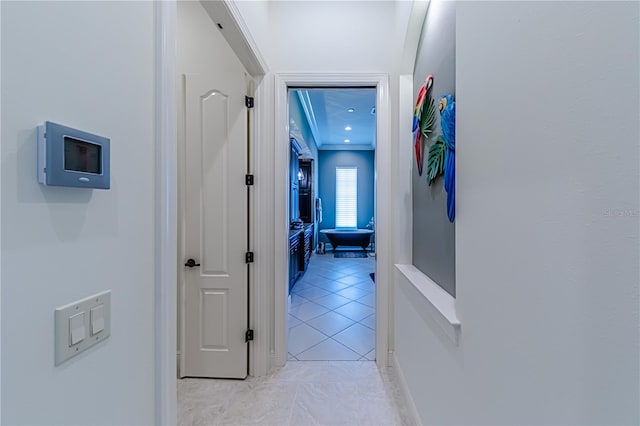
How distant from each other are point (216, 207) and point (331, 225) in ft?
22.4

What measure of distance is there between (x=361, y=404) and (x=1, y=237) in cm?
210

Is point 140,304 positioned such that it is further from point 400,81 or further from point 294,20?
point 294,20

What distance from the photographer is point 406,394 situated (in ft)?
6.21

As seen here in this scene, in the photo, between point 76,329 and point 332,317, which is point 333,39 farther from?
point 332,317

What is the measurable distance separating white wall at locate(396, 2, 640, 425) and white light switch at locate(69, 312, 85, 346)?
1050 mm

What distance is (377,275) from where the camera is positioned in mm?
2432

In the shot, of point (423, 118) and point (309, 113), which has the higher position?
point (309, 113)

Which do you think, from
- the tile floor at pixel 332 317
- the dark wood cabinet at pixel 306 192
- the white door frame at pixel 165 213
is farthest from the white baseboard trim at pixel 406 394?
the dark wood cabinet at pixel 306 192

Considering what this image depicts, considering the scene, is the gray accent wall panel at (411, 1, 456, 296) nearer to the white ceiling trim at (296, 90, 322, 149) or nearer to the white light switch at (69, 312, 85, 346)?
the white light switch at (69, 312, 85, 346)

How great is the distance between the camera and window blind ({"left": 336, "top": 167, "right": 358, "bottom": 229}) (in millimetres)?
8859

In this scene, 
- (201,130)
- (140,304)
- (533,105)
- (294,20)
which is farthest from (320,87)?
(140,304)

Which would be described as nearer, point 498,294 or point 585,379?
point 585,379

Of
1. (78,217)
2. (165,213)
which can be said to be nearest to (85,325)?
(78,217)

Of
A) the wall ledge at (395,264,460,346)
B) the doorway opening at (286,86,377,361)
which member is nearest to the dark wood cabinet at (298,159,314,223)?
the doorway opening at (286,86,377,361)
